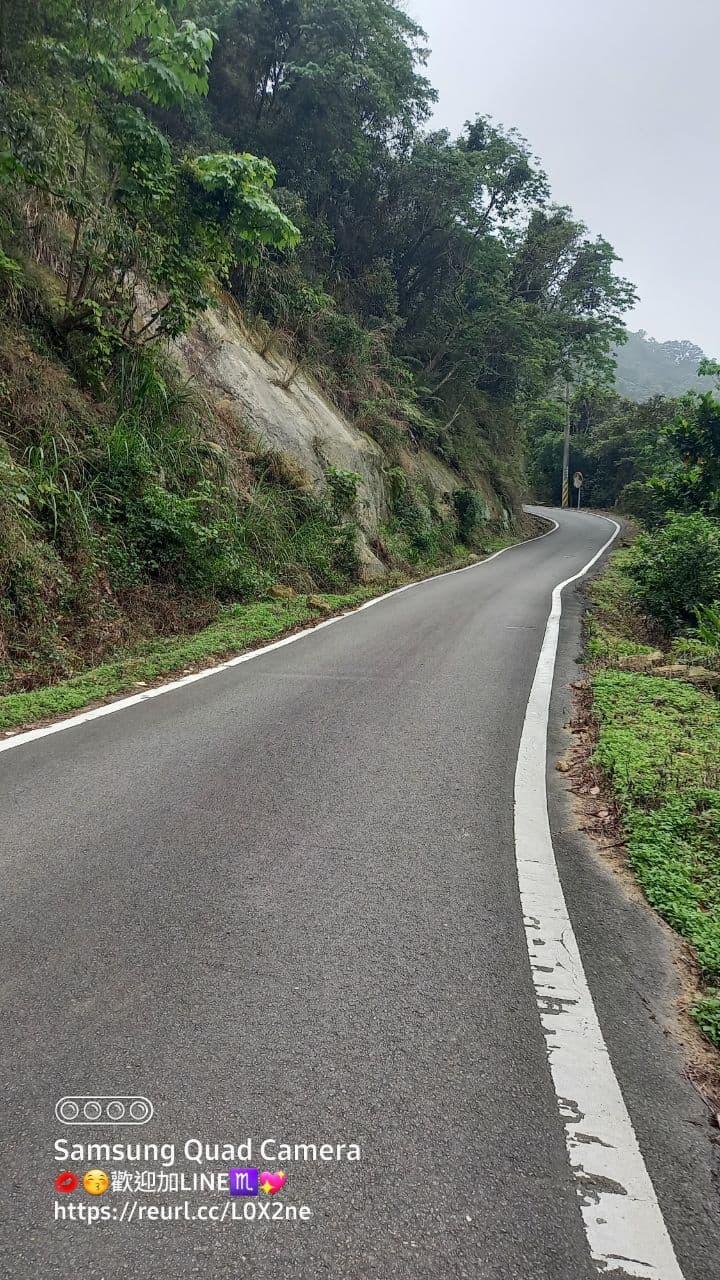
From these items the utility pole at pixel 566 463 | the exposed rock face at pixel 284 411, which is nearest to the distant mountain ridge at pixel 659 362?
the utility pole at pixel 566 463

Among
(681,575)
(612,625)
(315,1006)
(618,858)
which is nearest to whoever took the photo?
(315,1006)

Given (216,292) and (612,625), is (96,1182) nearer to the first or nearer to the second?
(612,625)

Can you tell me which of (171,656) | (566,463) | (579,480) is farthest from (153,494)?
(579,480)

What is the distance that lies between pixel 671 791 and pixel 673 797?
0.27 ft

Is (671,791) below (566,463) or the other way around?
below

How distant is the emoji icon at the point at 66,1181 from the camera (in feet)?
5.79

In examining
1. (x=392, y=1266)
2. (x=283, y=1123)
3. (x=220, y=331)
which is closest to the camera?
(x=392, y=1266)

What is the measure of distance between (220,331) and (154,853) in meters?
14.1

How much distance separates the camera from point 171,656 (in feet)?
24.8

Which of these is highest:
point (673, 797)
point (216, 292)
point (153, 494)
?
point (216, 292)

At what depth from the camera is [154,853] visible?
3.46 m

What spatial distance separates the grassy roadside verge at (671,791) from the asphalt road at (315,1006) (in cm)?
17

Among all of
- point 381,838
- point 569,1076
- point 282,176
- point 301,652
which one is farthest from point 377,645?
point 282,176

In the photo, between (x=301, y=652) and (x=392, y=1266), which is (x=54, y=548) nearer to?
(x=301, y=652)
